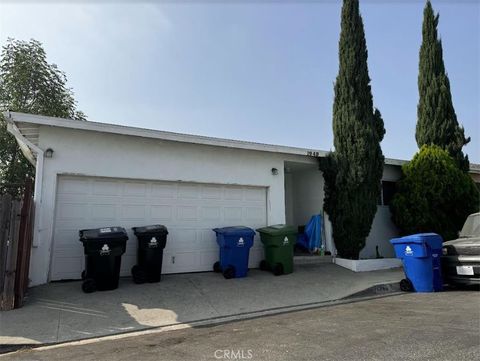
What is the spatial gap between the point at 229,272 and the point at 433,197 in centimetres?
714

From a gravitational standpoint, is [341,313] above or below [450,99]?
below

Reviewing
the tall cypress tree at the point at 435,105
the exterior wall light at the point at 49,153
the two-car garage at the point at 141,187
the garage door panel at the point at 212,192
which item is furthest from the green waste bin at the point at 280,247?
the tall cypress tree at the point at 435,105

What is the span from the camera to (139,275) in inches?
315

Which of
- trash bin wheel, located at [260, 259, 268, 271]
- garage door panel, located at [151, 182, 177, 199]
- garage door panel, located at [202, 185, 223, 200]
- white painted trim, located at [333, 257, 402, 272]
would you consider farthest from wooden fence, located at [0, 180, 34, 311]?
white painted trim, located at [333, 257, 402, 272]

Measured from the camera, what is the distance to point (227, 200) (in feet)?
33.1

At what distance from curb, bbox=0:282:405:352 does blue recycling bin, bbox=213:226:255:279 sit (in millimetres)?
2230

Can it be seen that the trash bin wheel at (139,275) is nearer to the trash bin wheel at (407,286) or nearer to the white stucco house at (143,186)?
the white stucco house at (143,186)

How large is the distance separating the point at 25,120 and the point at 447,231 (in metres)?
12.3

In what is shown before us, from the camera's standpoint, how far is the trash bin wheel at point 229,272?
28.8 ft

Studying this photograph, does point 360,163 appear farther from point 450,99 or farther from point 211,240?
point 450,99

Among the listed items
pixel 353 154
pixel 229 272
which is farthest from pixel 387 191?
pixel 229 272

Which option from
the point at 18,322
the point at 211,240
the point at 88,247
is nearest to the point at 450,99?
the point at 211,240

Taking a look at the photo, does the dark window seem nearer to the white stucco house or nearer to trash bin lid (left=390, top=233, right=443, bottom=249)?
the white stucco house

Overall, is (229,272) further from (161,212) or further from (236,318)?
(236,318)
